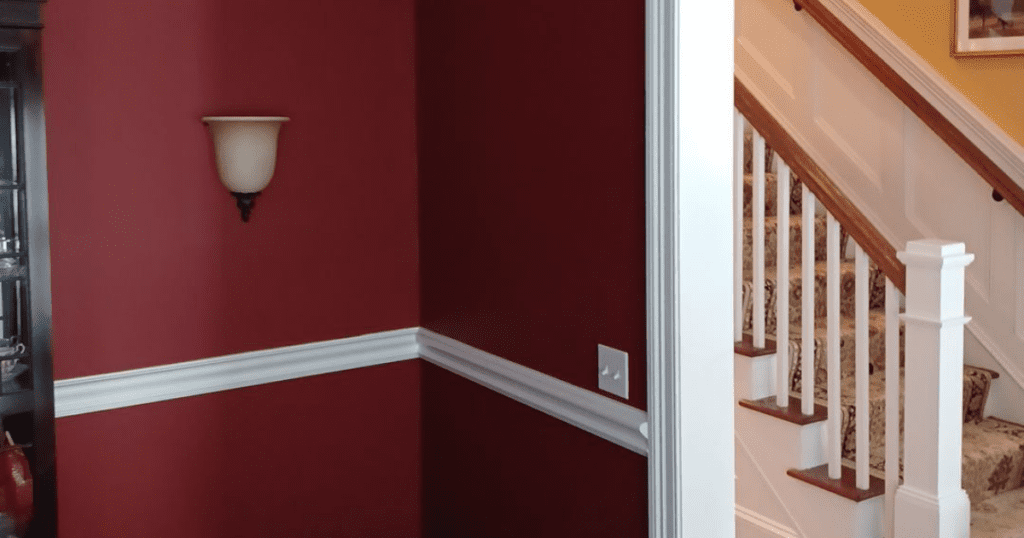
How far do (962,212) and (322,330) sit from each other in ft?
9.42

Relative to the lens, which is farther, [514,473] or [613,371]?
[514,473]

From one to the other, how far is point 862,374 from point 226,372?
6.63 feet

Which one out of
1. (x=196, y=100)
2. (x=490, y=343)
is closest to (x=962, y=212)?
(x=490, y=343)

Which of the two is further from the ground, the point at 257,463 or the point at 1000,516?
the point at 257,463

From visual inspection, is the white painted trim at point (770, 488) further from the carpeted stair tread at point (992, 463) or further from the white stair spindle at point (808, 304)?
the carpeted stair tread at point (992, 463)

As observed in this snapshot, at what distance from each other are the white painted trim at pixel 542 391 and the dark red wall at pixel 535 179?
0.10ft

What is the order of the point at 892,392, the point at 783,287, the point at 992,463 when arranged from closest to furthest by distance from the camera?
the point at 892,392 → the point at 783,287 → the point at 992,463

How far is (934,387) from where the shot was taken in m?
3.06

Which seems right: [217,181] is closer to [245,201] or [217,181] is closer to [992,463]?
[245,201]

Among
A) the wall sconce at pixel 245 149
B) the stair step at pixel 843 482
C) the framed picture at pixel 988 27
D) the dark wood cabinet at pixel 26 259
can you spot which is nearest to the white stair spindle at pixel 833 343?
the stair step at pixel 843 482

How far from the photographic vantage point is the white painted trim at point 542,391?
218 cm

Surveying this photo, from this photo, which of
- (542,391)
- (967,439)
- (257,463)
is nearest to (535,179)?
(542,391)

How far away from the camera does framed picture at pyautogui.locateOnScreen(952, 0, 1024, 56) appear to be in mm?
4156

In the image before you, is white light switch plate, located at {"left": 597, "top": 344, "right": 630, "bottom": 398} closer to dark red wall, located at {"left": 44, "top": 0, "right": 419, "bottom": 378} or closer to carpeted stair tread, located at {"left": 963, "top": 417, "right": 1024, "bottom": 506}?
dark red wall, located at {"left": 44, "top": 0, "right": 419, "bottom": 378}
